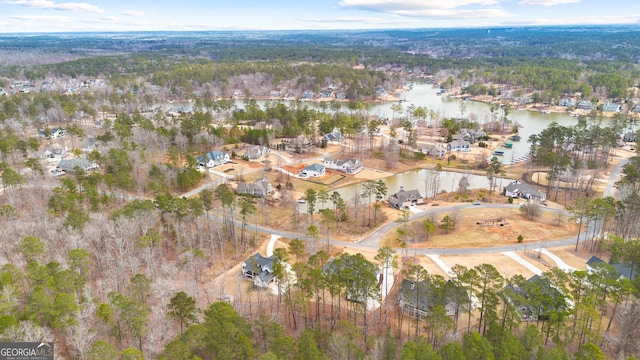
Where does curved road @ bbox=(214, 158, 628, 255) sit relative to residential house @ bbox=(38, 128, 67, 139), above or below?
below

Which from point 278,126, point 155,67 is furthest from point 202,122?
point 155,67

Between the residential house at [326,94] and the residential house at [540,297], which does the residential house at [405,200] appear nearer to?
the residential house at [540,297]

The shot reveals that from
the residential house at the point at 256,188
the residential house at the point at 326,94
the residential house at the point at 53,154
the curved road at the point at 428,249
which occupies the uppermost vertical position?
the residential house at the point at 326,94

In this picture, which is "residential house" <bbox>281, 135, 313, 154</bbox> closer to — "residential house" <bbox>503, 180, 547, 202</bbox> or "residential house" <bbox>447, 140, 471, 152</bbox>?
"residential house" <bbox>447, 140, 471, 152</bbox>

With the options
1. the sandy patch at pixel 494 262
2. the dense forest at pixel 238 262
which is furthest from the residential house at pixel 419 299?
the sandy patch at pixel 494 262

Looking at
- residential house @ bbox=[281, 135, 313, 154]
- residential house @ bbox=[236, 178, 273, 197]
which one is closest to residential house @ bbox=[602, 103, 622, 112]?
residential house @ bbox=[281, 135, 313, 154]

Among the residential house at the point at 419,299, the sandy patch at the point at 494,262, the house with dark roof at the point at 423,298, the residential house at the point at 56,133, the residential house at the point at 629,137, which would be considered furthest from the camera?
the residential house at the point at 56,133
